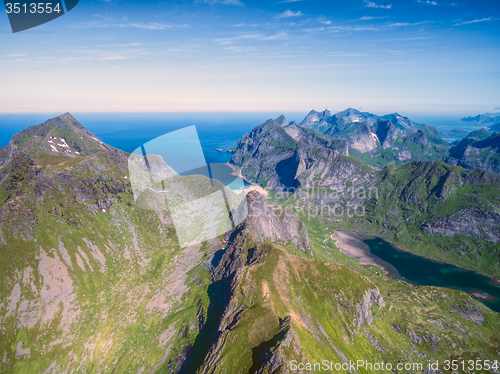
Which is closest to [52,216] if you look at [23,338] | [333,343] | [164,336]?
[23,338]

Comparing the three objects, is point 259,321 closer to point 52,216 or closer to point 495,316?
point 495,316

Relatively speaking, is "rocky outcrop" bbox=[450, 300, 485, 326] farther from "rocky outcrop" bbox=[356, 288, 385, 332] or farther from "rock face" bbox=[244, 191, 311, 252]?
"rock face" bbox=[244, 191, 311, 252]

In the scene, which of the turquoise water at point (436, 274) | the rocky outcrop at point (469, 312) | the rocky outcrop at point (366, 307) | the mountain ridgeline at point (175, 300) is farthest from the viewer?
the turquoise water at point (436, 274)

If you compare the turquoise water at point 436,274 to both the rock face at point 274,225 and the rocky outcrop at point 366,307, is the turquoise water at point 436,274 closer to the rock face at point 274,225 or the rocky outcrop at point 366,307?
the rock face at point 274,225

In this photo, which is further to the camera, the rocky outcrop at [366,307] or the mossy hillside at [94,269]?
the mossy hillside at [94,269]

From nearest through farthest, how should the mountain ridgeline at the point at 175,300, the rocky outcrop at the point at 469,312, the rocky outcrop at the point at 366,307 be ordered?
the mountain ridgeline at the point at 175,300, the rocky outcrop at the point at 366,307, the rocky outcrop at the point at 469,312

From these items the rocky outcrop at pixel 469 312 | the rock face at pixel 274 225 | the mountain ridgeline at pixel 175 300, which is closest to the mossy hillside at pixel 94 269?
the mountain ridgeline at pixel 175 300

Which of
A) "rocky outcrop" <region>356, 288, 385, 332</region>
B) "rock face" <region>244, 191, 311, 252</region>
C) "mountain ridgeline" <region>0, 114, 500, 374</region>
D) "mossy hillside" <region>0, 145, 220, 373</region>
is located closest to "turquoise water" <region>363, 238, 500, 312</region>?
"mountain ridgeline" <region>0, 114, 500, 374</region>
